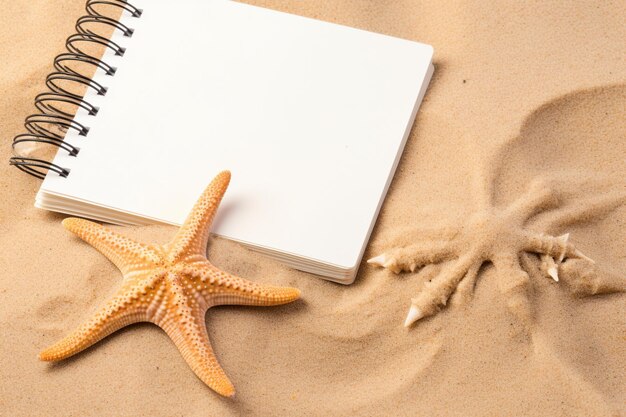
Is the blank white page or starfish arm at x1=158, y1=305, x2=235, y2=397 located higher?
the blank white page

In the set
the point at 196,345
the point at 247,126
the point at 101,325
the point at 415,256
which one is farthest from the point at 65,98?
the point at 415,256

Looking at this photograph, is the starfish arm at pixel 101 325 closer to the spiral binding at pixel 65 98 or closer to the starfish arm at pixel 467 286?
the spiral binding at pixel 65 98

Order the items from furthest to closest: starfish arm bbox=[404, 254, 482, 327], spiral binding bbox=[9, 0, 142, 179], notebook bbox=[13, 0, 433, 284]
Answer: spiral binding bbox=[9, 0, 142, 179] → notebook bbox=[13, 0, 433, 284] → starfish arm bbox=[404, 254, 482, 327]

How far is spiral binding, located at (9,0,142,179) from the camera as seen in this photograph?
82.8 inches

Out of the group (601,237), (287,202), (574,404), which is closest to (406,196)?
(287,202)

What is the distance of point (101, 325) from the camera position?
183 centimetres

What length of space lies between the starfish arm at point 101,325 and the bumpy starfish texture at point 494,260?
1.74ft

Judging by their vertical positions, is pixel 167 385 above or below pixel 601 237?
below

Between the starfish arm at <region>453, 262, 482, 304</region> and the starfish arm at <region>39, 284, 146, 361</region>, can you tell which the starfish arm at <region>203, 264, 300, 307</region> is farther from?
the starfish arm at <region>453, 262, 482, 304</region>

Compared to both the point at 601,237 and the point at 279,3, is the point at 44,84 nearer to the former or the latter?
the point at 279,3

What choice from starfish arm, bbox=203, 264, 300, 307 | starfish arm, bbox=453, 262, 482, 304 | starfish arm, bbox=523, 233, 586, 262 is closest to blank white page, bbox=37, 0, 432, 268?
starfish arm, bbox=203, 264, 300, 307

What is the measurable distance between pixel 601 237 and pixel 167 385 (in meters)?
1.01

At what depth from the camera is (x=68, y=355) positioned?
1.83 meters

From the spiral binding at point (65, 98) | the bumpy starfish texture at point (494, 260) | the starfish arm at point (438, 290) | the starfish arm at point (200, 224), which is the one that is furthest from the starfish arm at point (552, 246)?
the spiral binding at point (65, 98)
